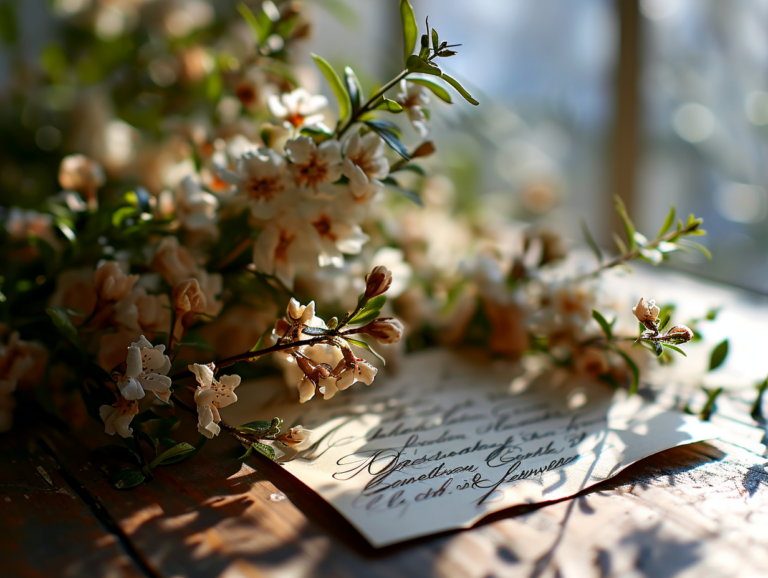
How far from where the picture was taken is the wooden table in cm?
34

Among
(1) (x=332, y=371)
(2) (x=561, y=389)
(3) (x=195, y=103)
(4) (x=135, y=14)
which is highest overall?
(4) (x=135, y=14)

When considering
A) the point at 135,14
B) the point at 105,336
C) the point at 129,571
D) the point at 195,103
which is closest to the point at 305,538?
the point at 129,571

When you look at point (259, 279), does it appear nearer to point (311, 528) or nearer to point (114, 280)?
point (114, 280)

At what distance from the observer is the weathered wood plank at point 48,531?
34 cm

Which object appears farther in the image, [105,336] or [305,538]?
[105,336]

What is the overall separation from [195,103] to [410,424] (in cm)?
55

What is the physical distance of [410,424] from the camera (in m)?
0.51

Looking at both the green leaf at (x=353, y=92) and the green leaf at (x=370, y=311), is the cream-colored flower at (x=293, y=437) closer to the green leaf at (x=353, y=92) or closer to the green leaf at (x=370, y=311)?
the green leaf at (x=370, y=311)

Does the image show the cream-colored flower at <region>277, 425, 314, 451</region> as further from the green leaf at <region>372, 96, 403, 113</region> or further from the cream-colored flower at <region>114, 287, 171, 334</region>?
the green leaf at <region>372, 96, 403, 113</region>

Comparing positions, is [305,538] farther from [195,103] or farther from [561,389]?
[195,103]

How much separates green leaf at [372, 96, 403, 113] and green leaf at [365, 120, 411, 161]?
12mm

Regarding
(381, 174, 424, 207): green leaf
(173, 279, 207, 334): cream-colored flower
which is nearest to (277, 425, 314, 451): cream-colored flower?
(173, 279, 207, 334): cream-colored flower

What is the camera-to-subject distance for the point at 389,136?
466mm

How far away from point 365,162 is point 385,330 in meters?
0.14
